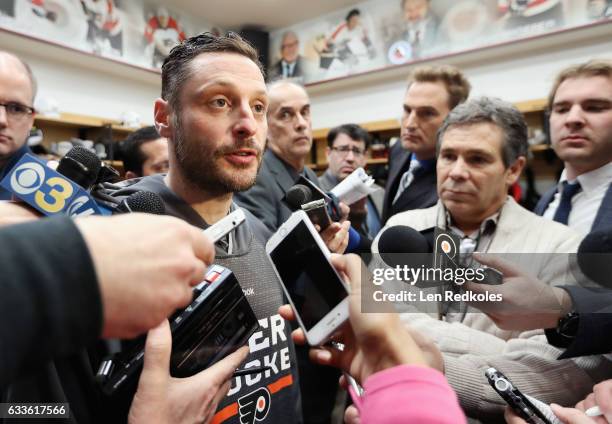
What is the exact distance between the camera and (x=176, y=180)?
3.58ft

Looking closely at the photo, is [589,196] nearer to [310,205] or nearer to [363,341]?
[310,205]

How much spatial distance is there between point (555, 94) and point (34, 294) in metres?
1.92

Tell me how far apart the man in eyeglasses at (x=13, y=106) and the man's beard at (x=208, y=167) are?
88 centimetres

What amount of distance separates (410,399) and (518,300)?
1.14ft

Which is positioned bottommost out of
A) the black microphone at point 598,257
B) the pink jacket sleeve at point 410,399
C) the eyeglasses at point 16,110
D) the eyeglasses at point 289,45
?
the pink jacket sleeve at point 410,399

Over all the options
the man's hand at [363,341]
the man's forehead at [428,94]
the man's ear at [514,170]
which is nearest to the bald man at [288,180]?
the man's forehead at [428,94]

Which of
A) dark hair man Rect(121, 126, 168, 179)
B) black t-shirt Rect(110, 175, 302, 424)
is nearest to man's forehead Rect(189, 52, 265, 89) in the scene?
black t-shirt Rect(110, 175, 302, 424)

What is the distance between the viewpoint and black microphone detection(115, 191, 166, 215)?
2.34 ft

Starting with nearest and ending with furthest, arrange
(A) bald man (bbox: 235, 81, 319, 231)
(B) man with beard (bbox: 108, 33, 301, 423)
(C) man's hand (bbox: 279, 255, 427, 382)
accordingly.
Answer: (C) man's hand (bbox: 279, 255, 427, 382), (B) man with beard (bbox: 108, 33, 301, 423), (A) bald man (bbox: 235, 81, 319, 231)

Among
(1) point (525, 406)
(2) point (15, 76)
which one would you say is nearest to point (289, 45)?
(2) point (15, 76)

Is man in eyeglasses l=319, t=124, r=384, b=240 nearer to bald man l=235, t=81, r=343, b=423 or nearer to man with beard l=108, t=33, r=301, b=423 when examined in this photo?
bald man l=235, t=81, r=343, b=423

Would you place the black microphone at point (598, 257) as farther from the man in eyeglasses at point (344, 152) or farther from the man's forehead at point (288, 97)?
the man in eyeglasses at point (344, 152)

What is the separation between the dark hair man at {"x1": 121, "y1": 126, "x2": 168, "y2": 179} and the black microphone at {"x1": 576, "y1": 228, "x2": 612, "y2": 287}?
1848mm

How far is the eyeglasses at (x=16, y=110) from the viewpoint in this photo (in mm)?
1518
